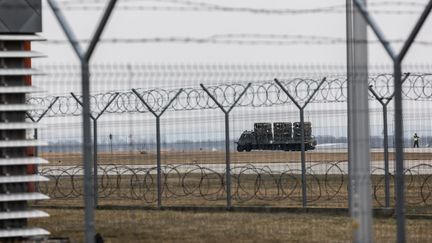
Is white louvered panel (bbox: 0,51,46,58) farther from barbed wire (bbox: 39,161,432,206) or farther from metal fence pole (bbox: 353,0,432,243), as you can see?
barbed wire (bbox: 39,161,432,206)

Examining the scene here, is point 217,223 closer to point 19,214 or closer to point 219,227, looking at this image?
point 219,227

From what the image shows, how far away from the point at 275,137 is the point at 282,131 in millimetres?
1508

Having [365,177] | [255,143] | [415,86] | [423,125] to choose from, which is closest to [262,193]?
[255,143]

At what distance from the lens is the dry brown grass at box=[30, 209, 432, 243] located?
482 inches

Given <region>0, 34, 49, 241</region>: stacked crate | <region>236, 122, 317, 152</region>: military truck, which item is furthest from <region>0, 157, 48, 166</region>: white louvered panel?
<region>236, 122, 317, 152</region>: military truck

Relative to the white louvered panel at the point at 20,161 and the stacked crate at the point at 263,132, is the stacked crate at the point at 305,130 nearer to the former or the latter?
the stacked crate at the point at 263,132

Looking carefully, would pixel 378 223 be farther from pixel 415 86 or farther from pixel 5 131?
pixel 5 131

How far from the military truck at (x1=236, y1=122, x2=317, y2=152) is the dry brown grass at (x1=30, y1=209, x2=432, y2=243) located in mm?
2888

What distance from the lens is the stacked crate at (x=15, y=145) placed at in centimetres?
827

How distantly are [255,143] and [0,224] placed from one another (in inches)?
477

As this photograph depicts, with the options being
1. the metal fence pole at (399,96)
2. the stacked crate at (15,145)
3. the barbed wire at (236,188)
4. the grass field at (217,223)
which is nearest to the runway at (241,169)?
the barbed wire at (236,188)

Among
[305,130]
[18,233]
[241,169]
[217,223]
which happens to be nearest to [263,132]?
[305,130]

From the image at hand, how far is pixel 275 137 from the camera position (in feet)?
68.6

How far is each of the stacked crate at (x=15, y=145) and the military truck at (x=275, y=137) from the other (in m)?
8.89
